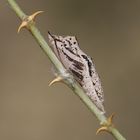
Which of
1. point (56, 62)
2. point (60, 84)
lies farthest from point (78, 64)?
point (60, 84)

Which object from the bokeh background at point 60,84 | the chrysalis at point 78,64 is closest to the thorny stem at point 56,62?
the chrysalis at point 78,64

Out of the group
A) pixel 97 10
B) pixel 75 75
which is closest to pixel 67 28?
pixel 97 10

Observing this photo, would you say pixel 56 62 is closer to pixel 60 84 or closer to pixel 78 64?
pixel 78 64

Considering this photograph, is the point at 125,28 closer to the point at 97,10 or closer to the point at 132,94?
the point at 97,10

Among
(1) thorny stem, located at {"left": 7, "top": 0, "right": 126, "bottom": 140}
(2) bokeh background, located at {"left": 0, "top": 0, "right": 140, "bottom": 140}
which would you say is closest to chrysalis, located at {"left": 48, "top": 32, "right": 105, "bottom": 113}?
(1) thorny stem, located at {"left": 7, "top": 0, "right": 126, "bottom": 140}

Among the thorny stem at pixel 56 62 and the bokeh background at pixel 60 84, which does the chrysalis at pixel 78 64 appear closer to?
the thorny stem at pixel 56 62

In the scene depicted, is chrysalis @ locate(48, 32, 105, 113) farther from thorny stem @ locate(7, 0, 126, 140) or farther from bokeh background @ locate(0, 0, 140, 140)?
bokeh background @ locate(0, 0, 140, 140)
